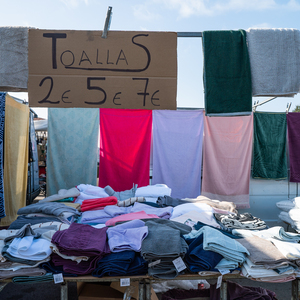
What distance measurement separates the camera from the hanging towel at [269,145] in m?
4.87

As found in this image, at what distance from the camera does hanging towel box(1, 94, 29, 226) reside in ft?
10.4

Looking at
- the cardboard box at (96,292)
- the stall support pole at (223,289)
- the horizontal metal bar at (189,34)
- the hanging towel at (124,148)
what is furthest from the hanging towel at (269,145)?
the cardboard box at (96,292)

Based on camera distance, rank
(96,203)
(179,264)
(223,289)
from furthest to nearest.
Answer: (96,203) < (223,289) < (179,264)

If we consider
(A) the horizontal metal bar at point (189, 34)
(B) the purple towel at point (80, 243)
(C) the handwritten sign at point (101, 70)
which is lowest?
(B) the purple towel at point (80, 243)

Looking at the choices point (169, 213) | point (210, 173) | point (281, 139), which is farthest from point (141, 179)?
point (281, 139)

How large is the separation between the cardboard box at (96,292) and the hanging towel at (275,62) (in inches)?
75.9

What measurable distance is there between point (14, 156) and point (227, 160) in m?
3.56

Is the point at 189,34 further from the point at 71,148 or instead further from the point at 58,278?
the point at 71,148

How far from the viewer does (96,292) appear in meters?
2.06

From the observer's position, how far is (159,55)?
1.90 m

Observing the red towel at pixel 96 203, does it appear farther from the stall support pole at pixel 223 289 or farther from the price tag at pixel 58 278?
the stall support pole at pixel 223 289

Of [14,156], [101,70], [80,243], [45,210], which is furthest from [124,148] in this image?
[80,243]

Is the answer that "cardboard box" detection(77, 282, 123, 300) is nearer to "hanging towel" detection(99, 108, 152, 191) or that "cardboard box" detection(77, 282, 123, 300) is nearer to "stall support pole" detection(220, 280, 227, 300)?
"stall support pole" detection(220, 280, 227, 300)

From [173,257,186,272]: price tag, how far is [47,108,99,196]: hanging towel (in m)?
3.36
